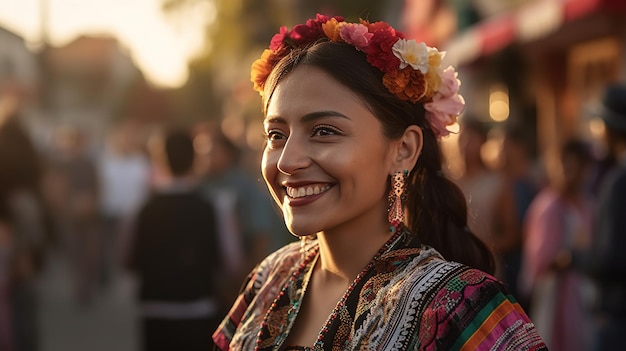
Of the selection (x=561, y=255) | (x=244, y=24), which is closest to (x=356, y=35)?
(x=561, y=255)

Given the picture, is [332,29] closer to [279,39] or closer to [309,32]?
[309,32]

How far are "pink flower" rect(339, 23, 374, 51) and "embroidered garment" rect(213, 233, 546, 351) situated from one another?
478mm

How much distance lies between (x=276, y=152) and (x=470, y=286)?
0.59 meters

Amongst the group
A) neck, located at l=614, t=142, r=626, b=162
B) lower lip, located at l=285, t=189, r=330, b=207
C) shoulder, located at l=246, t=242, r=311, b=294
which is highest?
lower lip, located at l=285, t=189, r=330, b=207

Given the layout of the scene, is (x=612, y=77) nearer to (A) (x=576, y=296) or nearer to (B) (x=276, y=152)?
(A) (x=576, y=296)

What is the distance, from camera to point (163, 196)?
6809mm

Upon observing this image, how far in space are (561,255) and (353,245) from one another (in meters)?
4.05

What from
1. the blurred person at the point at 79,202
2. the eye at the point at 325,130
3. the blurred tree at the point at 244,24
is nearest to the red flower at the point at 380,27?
the eye at the point at 325,130

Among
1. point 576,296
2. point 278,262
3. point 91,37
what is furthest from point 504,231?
point 91,37

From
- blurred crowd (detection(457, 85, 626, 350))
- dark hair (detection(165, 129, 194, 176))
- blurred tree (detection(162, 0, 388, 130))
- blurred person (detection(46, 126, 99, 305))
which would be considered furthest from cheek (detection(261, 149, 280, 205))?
blurred tree (detection(162, 0, 388, 130))

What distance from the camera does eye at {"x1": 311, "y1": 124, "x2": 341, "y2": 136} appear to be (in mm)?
2803

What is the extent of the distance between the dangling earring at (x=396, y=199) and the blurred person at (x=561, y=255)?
12.8 feet

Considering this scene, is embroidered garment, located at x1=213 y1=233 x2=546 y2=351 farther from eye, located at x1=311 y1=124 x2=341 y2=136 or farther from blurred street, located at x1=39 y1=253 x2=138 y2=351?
blurred street, located at x1=39 y1=253 x2=138 y2=351

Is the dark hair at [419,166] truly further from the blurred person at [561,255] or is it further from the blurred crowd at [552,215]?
the blurred person at [561,255]
